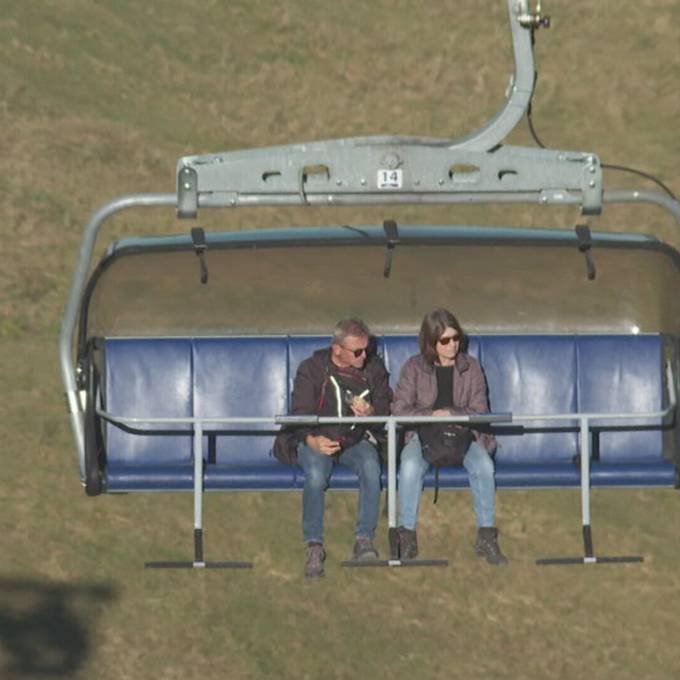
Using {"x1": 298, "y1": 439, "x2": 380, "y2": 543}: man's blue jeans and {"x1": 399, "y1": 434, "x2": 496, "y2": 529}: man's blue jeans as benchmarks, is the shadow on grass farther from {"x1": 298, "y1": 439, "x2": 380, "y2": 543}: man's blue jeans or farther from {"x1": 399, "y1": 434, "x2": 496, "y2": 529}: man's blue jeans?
{"x1": 399, "y1": 434, "x2": 496, "y2": 529}: man's blue jeans

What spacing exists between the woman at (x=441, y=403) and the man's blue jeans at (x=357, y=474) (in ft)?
0.52

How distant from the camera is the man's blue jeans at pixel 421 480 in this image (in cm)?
1770

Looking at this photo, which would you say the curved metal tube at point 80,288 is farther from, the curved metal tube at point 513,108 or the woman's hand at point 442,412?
the woman's hand at point 442,412

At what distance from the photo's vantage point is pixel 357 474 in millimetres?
17828

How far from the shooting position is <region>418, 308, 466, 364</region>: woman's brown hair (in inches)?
695

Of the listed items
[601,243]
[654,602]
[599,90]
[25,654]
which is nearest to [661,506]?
[654,602]

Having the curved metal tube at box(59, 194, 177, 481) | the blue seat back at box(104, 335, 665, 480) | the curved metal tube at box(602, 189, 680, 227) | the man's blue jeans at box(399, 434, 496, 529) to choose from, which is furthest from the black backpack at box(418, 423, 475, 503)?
the curved metal tube at box(59, 194, 177, 481)

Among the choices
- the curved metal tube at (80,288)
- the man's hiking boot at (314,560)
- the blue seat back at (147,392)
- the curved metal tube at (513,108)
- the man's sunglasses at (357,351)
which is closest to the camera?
the curved metal tube at (513,108)

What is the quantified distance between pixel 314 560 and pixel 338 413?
0.82 meters

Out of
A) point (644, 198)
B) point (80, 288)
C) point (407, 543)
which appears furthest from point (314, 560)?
point (644, 198)

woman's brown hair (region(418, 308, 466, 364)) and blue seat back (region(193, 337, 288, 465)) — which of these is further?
blue seat back (region(193, 337, 288, 465))

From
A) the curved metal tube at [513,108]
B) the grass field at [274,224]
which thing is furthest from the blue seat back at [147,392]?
the grass field at [274,224]

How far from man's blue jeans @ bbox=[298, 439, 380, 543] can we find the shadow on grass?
10301 millimetres

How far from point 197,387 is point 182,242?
2.77 feet
